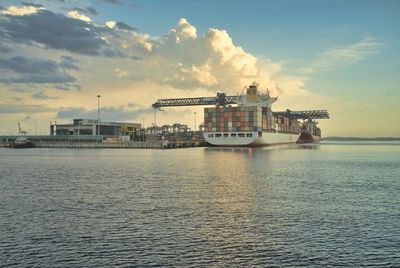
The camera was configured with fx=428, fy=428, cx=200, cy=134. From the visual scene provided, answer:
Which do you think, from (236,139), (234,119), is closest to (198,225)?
(236,139)

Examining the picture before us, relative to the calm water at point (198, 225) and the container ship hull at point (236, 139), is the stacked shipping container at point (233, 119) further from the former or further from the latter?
the calm water at point (198, 225)

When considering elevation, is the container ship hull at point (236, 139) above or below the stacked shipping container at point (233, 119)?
below

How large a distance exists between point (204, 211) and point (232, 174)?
27702 mm

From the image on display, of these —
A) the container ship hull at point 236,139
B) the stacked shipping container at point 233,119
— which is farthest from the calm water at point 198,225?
the stacked shipping container at point 233,119

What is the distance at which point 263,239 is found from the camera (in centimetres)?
2253

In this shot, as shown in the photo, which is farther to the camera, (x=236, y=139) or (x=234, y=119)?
(x=234, y=119)

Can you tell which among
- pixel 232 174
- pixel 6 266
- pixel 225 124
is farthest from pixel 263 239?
pixel 225 124

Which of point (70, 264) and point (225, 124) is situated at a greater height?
A: point (225, 124)

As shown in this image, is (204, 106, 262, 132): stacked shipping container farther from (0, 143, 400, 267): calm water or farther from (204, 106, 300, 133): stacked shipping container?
(0, 143, 400, 267): calm water

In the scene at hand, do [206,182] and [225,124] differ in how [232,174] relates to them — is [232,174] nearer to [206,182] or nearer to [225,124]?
[206,182]

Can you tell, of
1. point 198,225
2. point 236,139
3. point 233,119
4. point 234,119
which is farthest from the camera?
point 233,119

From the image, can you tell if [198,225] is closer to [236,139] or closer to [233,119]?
Answer: [236,139]

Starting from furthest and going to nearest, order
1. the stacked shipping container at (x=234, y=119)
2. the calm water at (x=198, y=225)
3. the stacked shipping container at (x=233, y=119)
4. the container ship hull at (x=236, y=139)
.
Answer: the stacked shipping container at (x=234, y=119) → the stacked shipping container at (x=233, y=119) → the container ship hull at (x=236, y=139) → the calm water at (x=198, y=225)

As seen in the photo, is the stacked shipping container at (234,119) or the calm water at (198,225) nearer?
the calm water at (198,225)
